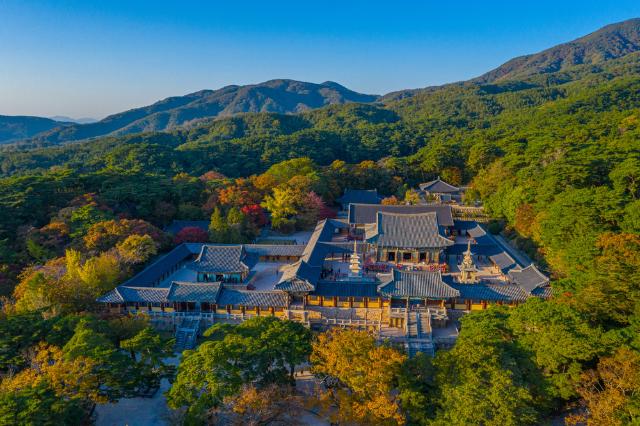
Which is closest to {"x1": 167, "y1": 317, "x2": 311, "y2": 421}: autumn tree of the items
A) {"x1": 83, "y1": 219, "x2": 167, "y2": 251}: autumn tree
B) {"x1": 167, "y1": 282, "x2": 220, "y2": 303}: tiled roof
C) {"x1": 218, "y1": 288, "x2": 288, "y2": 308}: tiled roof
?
{"x1": 218, "y1": 288, "x2": 288, "y2": 308}: tiled roof

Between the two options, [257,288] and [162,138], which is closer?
[257,288]

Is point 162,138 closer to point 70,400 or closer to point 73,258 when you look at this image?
point 73,258

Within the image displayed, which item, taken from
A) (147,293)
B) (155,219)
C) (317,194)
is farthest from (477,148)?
(147,293)

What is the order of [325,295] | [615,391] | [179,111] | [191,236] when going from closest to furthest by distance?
1. [615,391]
2. [325,295]
3. [191,236]
4. [179,111]

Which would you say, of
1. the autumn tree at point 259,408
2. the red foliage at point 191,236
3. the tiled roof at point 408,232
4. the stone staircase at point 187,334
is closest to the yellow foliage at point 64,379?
the autumn tree at point 259,408

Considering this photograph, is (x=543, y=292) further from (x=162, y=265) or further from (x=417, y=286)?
(x=162, y=265)

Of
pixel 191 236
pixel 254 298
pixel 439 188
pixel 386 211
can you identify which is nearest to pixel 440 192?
pixel 439 188

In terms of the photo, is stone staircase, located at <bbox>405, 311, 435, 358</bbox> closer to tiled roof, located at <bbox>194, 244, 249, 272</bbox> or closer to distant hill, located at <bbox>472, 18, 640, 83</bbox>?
tiled roof, located at <bbox>194, 244, 249, 272</bbox>
